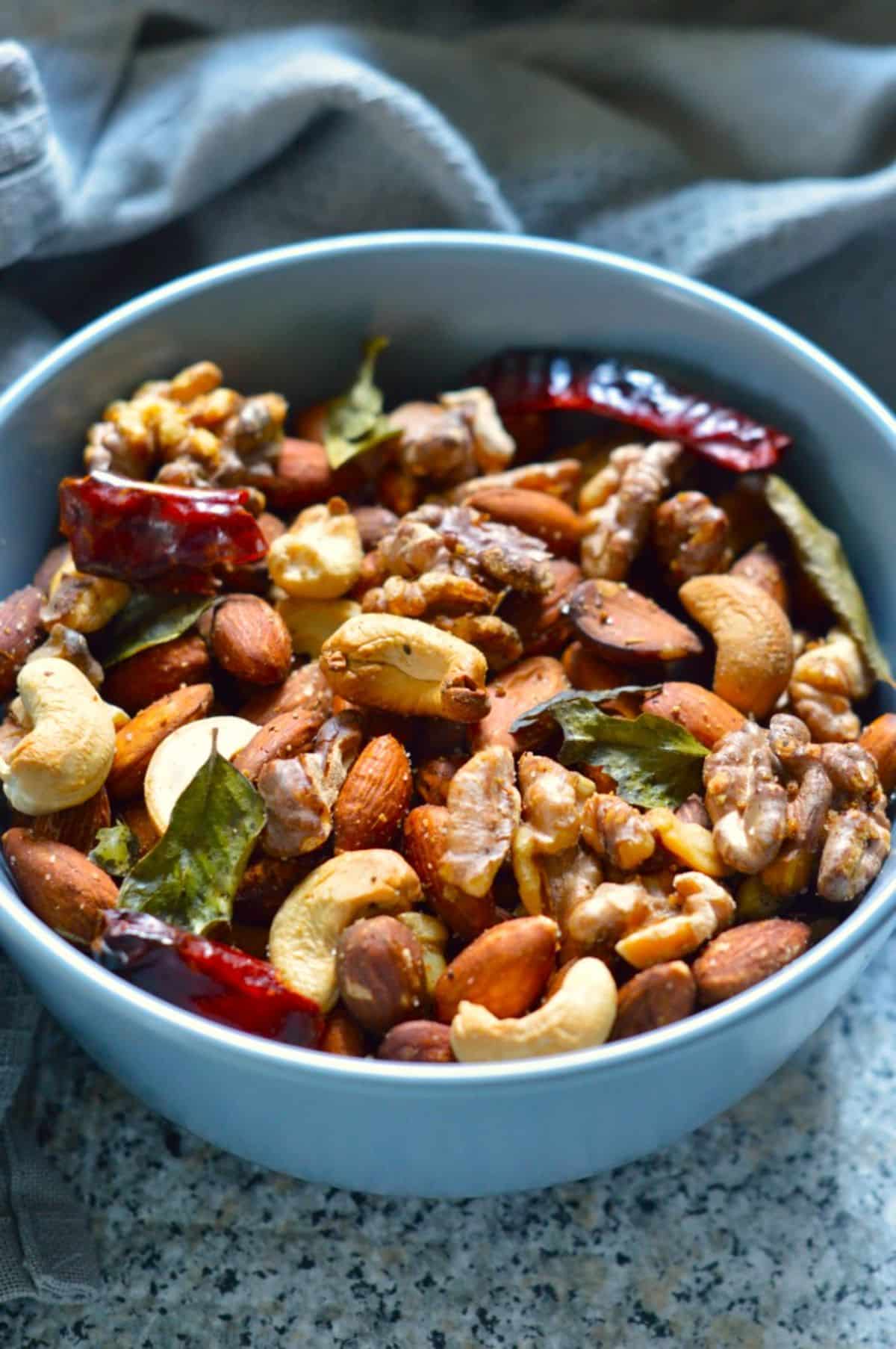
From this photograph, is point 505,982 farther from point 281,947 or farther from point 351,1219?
point 351,1219

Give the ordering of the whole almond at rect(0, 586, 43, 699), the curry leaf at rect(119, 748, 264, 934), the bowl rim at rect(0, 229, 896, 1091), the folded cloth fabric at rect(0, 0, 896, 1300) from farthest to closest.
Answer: the folded cloth fabric at rect(0, 0, 896, 1300), the whole almond at rect(0, 586, 43, 699), the curry leaf at rect(119, 748, 264, 934), the bowl rim at rect(0, 229, 896, 1091)

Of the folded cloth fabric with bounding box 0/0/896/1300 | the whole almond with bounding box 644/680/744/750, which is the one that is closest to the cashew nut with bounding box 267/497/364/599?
the whole almond with bounding box 644/680/744/750

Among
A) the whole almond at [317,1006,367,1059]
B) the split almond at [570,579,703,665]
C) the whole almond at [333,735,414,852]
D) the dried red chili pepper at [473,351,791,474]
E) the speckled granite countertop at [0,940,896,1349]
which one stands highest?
the dried red chili pepper at [473,351,791,474]

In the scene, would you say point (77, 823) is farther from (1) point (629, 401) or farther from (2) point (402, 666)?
(1) point (629, 401)

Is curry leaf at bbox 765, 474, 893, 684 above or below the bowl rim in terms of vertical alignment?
above

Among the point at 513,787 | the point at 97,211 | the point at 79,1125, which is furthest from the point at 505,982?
the point at 97,211

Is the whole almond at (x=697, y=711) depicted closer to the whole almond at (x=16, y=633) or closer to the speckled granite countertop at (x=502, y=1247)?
the speckled granite countertop at (x=502, y=1247)

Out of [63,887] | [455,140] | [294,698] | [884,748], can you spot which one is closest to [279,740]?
[294,698]

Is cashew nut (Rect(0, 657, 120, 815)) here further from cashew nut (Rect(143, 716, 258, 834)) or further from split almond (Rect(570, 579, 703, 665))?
split almond (Rect(570, 579, 703, 665))
